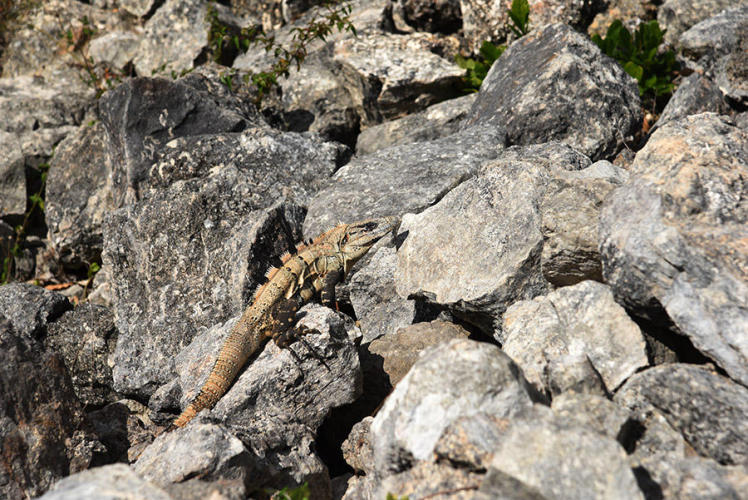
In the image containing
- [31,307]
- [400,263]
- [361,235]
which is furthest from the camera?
[31,307]

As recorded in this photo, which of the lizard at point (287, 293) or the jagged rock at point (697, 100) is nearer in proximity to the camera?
the lizard at point (287, 293)

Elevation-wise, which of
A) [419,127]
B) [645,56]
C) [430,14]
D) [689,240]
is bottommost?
[419,127]

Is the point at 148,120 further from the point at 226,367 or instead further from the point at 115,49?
the point at 115,49

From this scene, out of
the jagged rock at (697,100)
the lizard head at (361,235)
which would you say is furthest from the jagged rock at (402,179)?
the jagged rock at (697,100)

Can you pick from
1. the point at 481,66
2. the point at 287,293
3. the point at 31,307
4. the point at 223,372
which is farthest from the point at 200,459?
the point at 481,66

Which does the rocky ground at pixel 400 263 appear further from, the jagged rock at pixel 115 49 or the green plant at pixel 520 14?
the green plant at pixel 520 14

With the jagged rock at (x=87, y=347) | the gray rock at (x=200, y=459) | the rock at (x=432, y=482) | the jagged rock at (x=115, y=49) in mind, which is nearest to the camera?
the rock at (x=432, y=482)

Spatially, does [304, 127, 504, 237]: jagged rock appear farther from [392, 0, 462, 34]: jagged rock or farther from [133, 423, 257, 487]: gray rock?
[392, 0, 462, 34]: jagged rock
